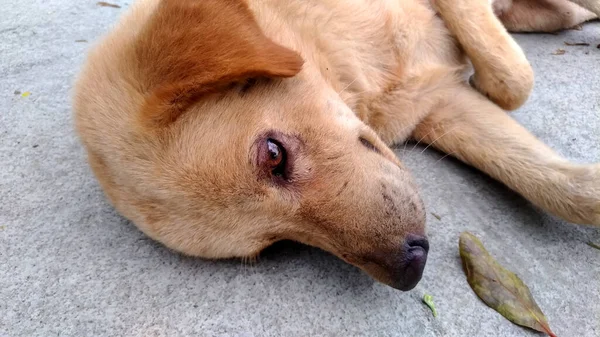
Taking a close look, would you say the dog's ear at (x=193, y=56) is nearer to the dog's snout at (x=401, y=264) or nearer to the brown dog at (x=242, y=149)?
the brown dog at (x=242, y=149)

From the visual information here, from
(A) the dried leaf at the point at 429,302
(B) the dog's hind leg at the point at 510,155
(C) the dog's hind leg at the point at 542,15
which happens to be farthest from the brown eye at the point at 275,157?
(C) the dog's hind leg at the point at 542,15

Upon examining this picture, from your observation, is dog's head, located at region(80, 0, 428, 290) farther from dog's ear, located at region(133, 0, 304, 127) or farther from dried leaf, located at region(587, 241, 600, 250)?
dried leaf, located at region(587, 241, 600, 250)

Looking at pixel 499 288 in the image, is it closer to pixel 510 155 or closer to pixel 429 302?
pixel 429 302

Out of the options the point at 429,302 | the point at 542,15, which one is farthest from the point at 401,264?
the point at 542,15

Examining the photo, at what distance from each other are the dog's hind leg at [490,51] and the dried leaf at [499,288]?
88cm

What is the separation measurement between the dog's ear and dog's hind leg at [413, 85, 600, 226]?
103 cm

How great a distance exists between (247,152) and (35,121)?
62.5 inches

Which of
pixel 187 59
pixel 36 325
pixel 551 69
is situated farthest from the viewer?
pixel 551 69

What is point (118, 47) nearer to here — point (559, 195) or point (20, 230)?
point (20, 230)

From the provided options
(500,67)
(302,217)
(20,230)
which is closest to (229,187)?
(302,217)

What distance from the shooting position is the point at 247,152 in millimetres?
1435

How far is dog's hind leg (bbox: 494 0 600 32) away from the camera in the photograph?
124 inches

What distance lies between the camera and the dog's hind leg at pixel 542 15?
314cm

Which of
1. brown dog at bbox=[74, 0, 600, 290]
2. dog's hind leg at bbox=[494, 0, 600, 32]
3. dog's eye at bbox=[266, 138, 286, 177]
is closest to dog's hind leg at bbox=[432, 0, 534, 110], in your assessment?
brown dog at bbox=[74, 0, 600, 290]
